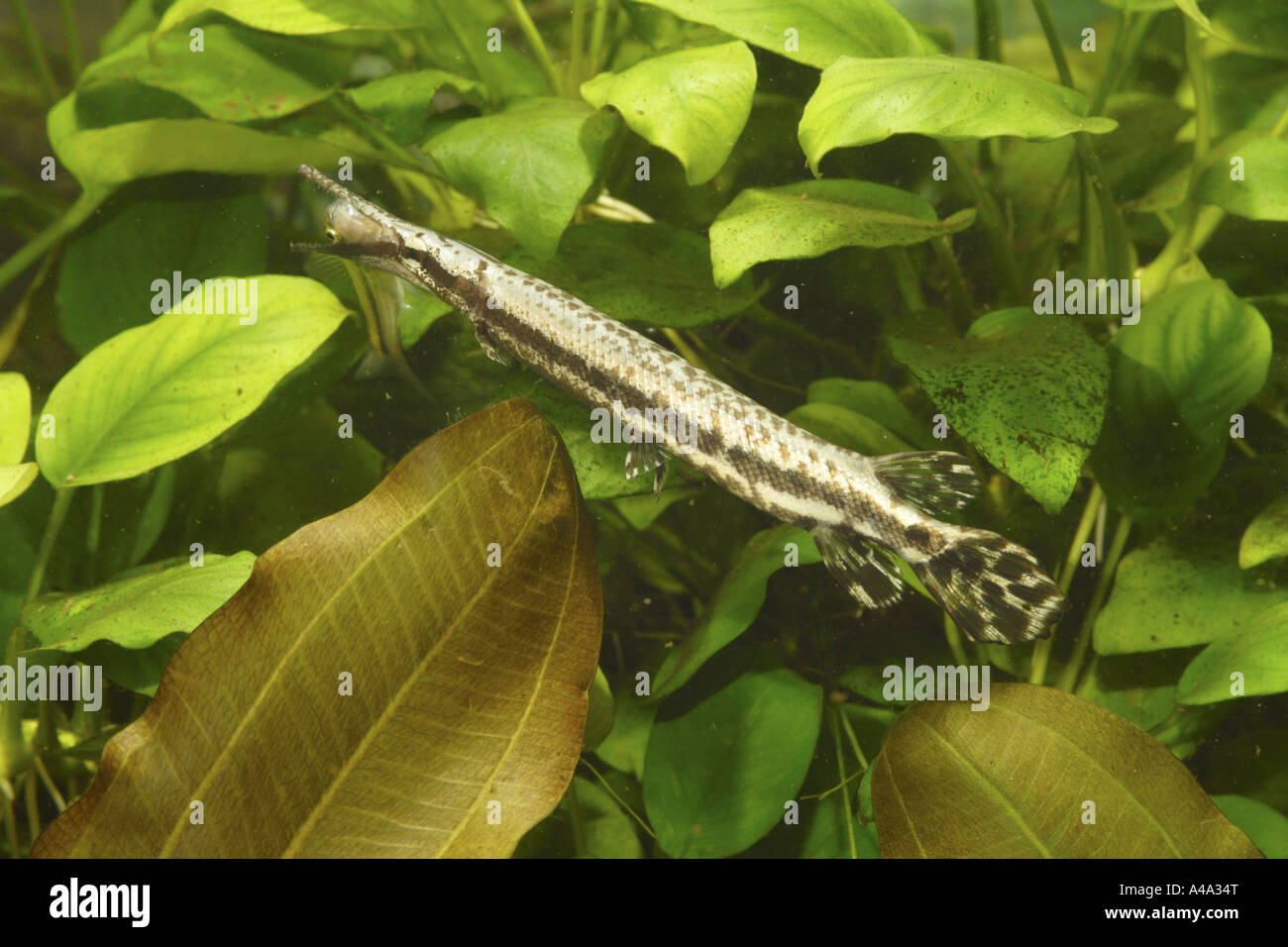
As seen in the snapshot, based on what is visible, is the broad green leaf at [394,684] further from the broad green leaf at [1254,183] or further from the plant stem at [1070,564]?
the broad green leaf at [1254,183]

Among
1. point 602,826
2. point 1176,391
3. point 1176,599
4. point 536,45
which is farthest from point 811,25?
point 602,826

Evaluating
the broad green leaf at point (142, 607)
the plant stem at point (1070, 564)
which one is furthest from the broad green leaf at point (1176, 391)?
the broad green leaf at point (142, 607)

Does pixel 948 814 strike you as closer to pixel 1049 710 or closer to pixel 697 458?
pixel 1049 710

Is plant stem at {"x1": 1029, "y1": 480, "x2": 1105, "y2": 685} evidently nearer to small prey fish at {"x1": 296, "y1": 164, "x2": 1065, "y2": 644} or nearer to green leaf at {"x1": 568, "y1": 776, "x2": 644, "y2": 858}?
small prey fish at {"x1": 296, "y1": 164, "x2": 1065, "y2": 644}

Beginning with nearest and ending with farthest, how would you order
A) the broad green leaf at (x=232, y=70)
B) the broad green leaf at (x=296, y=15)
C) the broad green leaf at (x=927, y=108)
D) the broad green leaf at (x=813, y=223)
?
the broad green leaf at (x=927, y=108), the broad green leaf at (x=813, y=223), the broad green leaf at (x=296, y=15), the broad green leaf at (x=232, y=70)

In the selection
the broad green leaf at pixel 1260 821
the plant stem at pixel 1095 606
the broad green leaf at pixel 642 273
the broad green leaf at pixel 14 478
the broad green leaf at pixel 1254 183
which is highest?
the broad green leaf at pixel 1254 183

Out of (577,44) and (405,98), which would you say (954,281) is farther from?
(405,98)

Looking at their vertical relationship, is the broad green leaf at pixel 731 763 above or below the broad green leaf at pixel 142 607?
below

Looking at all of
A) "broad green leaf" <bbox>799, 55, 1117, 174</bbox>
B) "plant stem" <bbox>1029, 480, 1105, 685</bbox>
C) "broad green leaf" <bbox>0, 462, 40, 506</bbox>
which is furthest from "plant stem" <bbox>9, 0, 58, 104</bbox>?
"plant stem" <bbox>1029, 480, 1105, 685</bbox>
